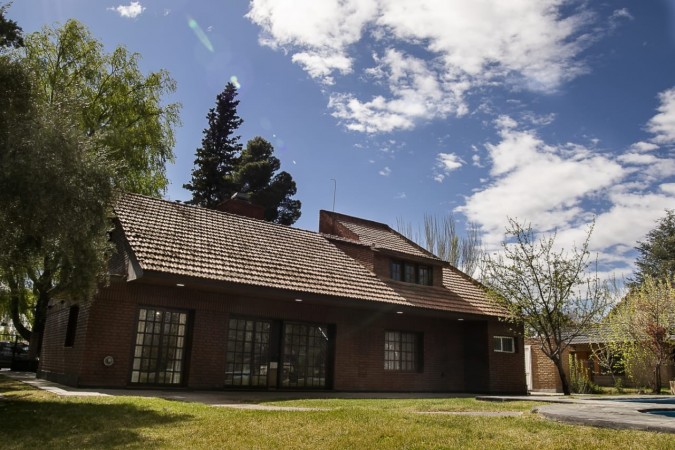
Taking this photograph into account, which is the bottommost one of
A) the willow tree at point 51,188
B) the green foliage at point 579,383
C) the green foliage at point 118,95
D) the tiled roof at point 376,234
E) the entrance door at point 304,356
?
the green foliage at point 579,383

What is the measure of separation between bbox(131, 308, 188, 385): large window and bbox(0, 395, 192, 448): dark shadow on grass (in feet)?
12.7

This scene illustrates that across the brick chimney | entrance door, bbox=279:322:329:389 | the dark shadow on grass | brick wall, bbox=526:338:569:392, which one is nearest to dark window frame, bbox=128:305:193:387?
entrance door, bbox=279:322:329:389

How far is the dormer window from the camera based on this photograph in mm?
20016

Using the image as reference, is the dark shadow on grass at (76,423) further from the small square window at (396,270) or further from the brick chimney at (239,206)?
the small square window at (396,270)

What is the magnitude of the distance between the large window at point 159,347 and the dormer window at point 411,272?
8.69 metres

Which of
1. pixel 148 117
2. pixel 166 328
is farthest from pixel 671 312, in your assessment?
pixel 148 117

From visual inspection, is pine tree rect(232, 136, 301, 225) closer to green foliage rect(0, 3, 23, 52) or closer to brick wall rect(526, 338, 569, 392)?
brick wall rect(526, 338, 569, 392)

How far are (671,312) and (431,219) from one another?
19.5 metres

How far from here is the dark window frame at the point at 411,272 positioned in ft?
65.6

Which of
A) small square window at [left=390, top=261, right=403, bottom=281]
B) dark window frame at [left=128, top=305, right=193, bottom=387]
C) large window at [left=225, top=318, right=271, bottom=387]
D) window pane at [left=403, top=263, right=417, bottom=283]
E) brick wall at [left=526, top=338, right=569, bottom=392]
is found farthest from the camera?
brick wall at [left=526, top=338, right=569, bottom=392]

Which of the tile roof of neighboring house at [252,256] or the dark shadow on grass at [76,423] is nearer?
the dark shadow on grass at [76,423]

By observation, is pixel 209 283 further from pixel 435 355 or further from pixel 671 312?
pixel 671 312

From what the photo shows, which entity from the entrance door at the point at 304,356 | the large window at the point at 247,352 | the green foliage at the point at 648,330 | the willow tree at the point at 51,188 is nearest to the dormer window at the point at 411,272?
the entrance door at the point at 304,356

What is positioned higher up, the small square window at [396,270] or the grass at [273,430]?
the small square window at [396,270]
